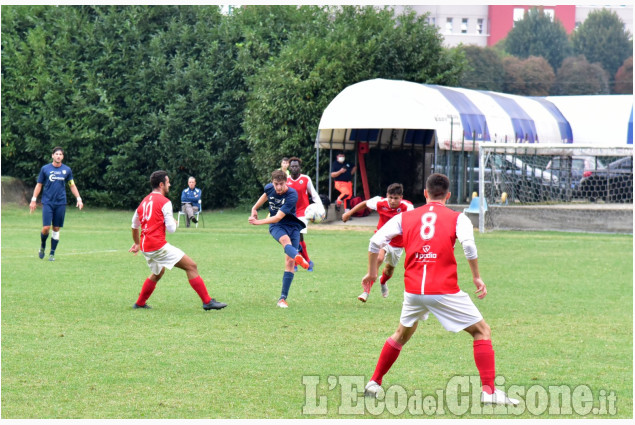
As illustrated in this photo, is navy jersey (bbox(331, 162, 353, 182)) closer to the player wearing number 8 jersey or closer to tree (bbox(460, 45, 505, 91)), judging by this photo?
the player wearing number 8 jersey

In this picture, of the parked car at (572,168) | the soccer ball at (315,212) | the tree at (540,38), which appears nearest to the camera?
the soccer ball at (315,212)

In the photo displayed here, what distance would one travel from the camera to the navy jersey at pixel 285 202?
11727 millimetres

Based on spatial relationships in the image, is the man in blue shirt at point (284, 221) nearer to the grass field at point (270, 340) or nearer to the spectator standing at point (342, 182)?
the grass field at point (270, 340)

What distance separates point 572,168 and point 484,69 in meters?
47.1

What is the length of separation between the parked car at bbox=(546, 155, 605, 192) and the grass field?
12.7 m

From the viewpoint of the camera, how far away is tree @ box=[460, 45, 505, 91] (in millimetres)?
74938

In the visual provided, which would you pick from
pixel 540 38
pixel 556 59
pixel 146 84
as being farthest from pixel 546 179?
pixel 540 38

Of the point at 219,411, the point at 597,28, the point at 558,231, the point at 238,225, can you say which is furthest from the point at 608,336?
the point at 597,28

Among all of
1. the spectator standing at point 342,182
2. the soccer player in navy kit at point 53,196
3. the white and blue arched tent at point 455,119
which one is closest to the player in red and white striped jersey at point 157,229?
the soccer player in navy kit at point 53,196

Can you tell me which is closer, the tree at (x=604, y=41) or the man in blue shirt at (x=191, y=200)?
the man in blue shirt at (x=191, y=200)

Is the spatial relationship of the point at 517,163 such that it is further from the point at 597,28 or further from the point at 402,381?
the point at 597,28

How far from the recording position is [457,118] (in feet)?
88.4

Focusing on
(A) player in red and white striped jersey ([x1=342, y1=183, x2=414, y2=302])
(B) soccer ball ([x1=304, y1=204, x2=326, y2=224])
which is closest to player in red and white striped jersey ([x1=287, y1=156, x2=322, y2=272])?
(B) soccer ball ([x1=304, y1=204, x2=326, y2=224])

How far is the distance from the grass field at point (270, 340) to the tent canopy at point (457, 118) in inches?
384
